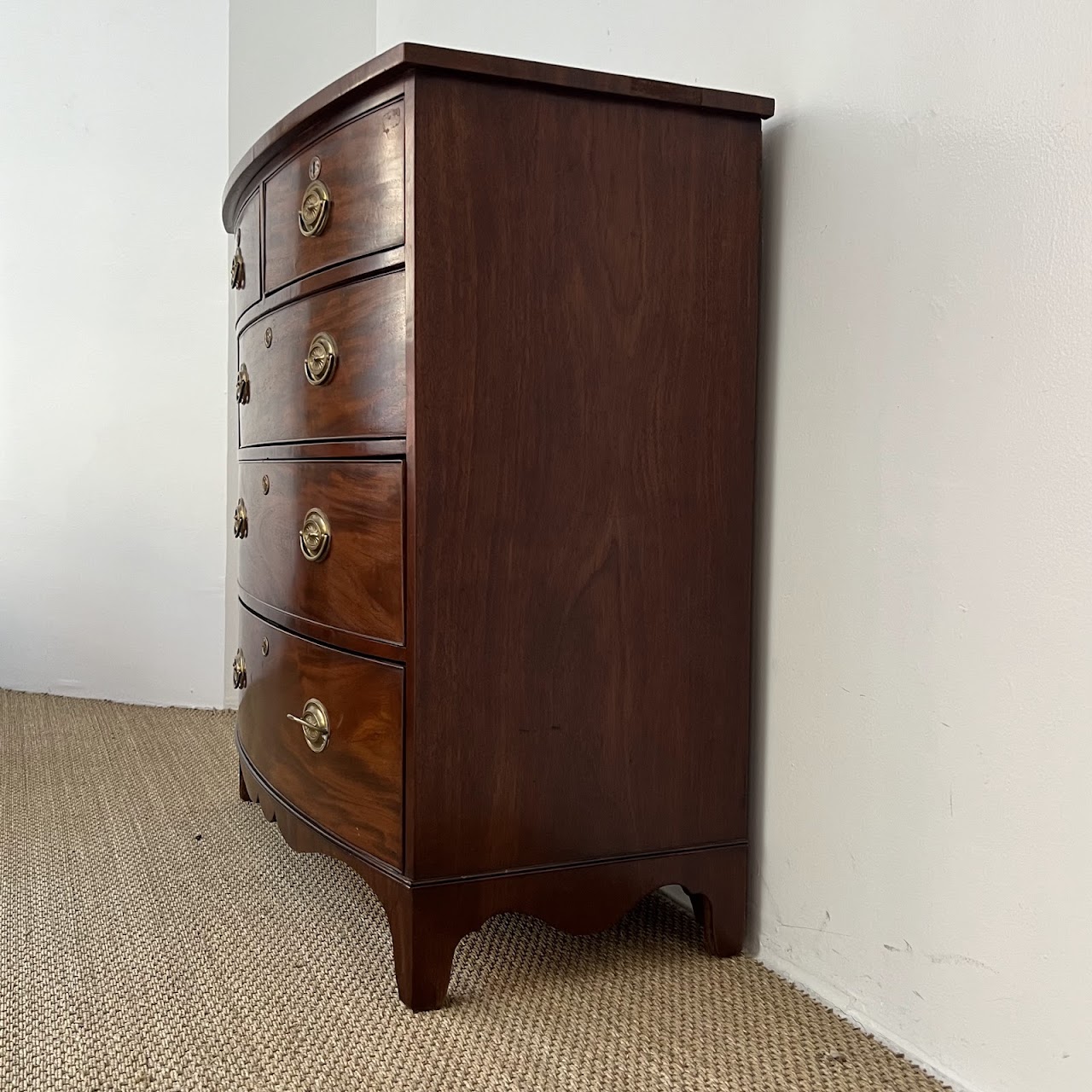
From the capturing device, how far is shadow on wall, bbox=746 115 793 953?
1.42 m

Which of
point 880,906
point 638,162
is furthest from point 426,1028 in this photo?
point 638,162

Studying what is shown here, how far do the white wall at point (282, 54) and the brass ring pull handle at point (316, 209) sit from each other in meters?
1.38

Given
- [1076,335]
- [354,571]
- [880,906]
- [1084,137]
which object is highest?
[1084,137]

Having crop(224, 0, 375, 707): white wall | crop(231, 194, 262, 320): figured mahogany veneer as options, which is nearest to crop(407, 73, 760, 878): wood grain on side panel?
crop(231, 194, 262, 320): figured mahogany veneer

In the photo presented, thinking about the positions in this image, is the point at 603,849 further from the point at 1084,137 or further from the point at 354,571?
the point at 1084,137

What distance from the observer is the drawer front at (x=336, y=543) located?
51.6 inches

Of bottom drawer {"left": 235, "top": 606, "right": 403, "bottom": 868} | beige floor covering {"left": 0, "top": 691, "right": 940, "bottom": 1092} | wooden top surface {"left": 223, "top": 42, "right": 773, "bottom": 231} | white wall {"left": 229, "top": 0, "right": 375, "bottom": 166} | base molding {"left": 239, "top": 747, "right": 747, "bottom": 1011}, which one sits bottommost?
beige floor covering {"left": 0, "top": 691, "right": 940, "bottom": 1092}

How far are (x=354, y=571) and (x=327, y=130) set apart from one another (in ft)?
1.79

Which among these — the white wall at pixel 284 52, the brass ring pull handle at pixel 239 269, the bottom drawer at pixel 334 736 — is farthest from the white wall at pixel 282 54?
the bottom drawer at pixel 334 736

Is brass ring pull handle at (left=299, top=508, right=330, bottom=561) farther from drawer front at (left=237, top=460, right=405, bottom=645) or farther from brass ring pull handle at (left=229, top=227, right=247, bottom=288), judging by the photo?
brass ring pull handle at (left=229, top=227, right=247, bottom=288)

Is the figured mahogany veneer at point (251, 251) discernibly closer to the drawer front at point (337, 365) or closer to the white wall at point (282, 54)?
the drawer front at point (337, 365)

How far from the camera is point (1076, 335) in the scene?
1020 millimetres

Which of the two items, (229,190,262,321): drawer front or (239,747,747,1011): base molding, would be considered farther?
(229,190,262,321): drawer front

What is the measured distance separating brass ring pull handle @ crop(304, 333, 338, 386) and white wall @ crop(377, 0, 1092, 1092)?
1.82ft
